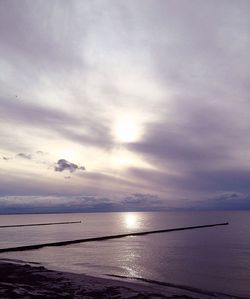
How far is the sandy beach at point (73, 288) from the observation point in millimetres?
22094

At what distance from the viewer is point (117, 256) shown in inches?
1929

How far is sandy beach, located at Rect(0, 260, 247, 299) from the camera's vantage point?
22094 mm

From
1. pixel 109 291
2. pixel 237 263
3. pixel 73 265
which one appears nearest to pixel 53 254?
pixel 73 265

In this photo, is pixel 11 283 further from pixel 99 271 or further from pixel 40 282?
pixel 99 271

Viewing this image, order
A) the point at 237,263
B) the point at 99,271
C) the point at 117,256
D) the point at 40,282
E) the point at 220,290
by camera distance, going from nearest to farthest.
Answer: the point at 40,282, the point at 220,290, the point at 99,271, the point at 237,263, the point at 117,256

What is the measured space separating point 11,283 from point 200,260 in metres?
27.6

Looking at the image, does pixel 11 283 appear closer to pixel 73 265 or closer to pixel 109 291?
pixel 109 291

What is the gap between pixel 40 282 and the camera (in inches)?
1006

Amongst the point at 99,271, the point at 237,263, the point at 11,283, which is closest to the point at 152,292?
the point at 11,283

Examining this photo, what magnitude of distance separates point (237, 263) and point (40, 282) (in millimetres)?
25851

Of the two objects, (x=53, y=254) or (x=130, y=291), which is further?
(x=53, y=254)

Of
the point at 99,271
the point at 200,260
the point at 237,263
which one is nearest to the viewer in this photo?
the point at 99,271

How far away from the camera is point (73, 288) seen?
24172 millimetres

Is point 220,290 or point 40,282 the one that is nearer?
point 40,282
